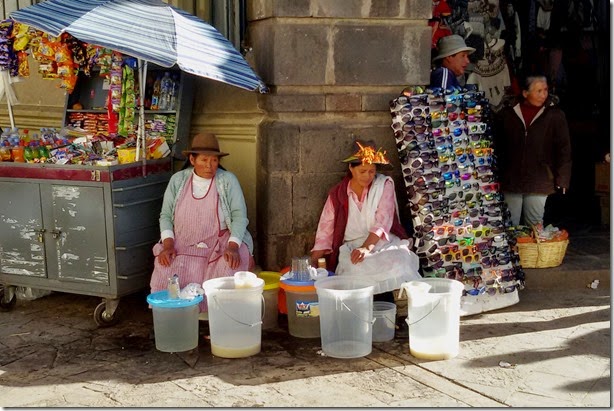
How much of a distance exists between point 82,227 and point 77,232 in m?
0.06

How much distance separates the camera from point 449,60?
22.0ft

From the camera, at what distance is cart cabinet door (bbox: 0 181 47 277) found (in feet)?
19.7

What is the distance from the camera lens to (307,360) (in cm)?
512

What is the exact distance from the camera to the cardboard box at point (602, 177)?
8.37 m

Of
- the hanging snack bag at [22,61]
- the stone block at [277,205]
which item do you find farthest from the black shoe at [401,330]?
the hanging snack bag at [22,61]

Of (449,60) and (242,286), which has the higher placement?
(449,60)

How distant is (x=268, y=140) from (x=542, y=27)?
13.8ft

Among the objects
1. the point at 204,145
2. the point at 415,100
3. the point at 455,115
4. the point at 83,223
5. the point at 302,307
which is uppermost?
the point at 415,100

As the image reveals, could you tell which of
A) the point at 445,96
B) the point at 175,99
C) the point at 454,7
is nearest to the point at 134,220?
the point at 175,99

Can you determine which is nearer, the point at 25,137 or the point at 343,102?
the point at 343,102

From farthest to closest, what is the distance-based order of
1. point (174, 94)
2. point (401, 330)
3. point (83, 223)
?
point (174, 94) < point (83, 223) < point (401, 330)

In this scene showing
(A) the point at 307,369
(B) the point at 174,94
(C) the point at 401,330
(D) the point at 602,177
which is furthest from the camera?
(D) the point at 602,177

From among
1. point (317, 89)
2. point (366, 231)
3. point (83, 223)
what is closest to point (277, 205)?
point (366, 231)

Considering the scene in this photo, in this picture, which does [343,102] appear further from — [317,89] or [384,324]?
[384,324]
